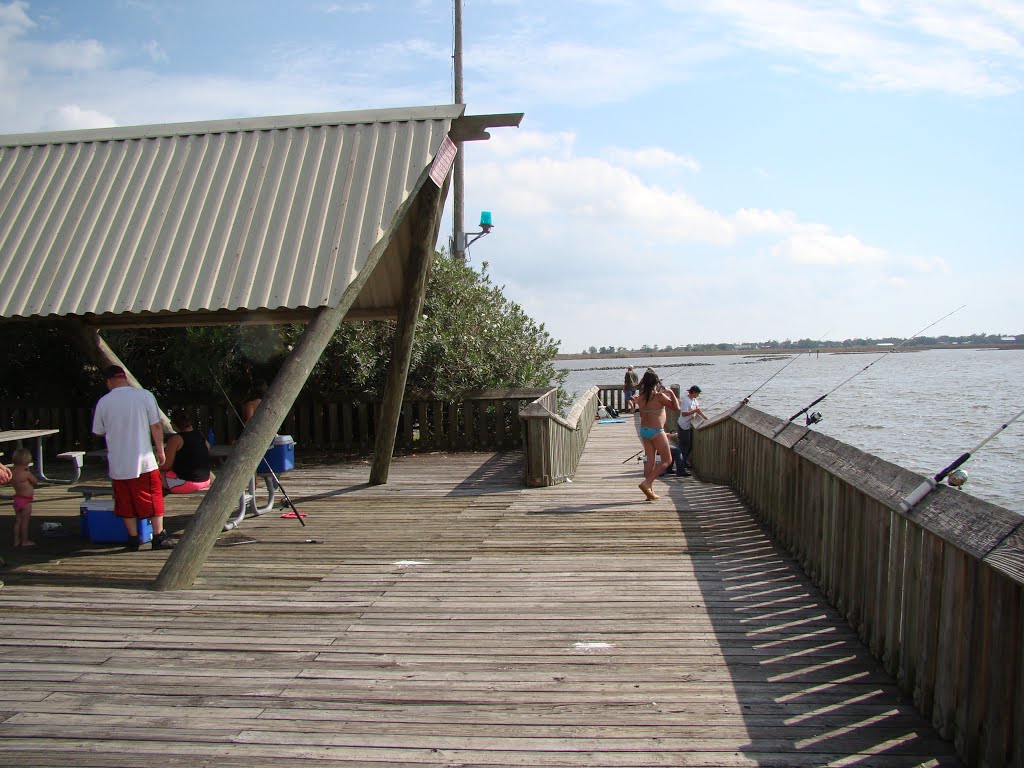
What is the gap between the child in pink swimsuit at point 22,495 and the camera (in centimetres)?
766

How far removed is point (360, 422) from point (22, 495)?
788cm

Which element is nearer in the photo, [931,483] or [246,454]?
[931,483]

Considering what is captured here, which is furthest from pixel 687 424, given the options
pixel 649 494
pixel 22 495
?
pixel 22 495

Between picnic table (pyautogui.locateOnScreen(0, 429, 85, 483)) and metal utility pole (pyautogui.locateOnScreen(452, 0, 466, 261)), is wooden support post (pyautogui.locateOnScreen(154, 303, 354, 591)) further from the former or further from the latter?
metal utility pole (pyautogui.locateOnScreen(452, 0, 466, 261))

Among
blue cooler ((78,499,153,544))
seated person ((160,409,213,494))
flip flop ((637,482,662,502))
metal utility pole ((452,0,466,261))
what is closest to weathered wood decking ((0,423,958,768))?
blue cooler ((78,499,153,544))

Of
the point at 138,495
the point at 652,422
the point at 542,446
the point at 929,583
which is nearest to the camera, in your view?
the point at 929,583

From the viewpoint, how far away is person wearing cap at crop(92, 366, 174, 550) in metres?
6.96

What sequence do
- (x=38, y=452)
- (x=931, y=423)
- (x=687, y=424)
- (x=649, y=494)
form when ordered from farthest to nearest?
1. (x=931, y=423)
2. (x=687, y=424)
3. (x=38, y=452)
4. (x=649, y=494)

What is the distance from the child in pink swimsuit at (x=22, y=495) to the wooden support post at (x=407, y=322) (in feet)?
14.2

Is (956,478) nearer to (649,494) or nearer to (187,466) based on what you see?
(649,494)

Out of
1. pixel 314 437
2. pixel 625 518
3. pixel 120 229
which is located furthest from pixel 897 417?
pixel 120 229

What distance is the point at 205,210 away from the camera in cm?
790

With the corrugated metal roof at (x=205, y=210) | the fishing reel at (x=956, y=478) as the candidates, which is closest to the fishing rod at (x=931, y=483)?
the fishing reel at (x=956, y=478)

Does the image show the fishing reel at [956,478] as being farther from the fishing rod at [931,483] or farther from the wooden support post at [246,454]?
the wooden support post at [246,454]
